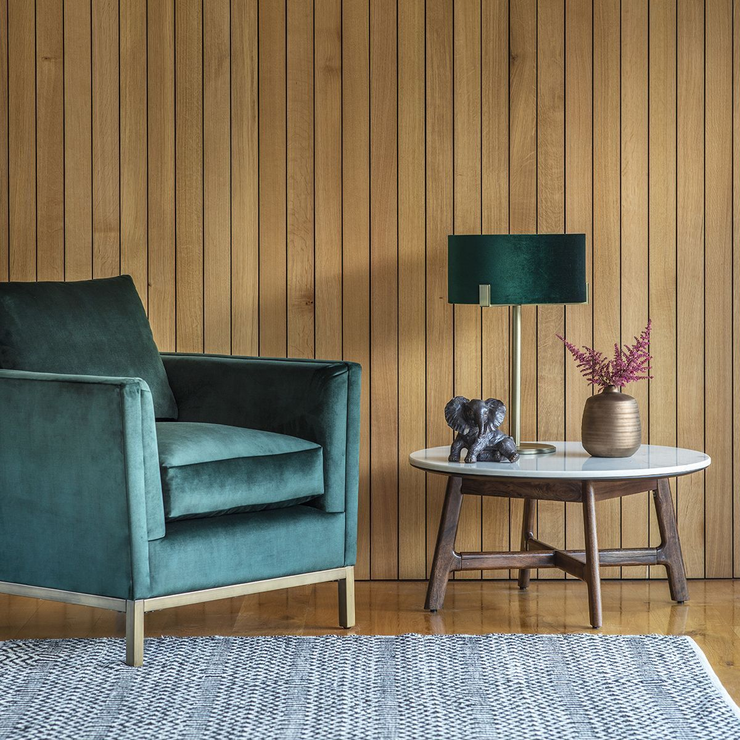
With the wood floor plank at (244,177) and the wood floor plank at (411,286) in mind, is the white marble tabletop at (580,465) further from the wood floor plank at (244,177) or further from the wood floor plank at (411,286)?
the wood floor plank at (244,177)

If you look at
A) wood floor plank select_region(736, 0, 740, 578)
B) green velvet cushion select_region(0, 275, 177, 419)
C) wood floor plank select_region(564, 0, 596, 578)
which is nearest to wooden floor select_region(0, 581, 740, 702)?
wood floor plank select_region(736, 0, 740, 578)

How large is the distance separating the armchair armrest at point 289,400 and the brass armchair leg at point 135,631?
588 millimetres

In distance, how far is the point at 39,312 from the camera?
Answer: 2889mm

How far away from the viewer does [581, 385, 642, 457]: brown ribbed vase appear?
120 inches

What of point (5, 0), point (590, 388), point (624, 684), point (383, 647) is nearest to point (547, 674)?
point (624, 684)

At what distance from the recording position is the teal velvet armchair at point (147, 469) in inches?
97.7

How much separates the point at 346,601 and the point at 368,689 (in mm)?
554

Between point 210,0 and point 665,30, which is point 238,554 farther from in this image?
point 665,30

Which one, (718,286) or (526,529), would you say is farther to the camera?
(718,286)

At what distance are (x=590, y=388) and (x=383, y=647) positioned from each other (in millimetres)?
1306

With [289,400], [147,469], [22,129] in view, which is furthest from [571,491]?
[22,129]

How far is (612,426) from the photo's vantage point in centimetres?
304

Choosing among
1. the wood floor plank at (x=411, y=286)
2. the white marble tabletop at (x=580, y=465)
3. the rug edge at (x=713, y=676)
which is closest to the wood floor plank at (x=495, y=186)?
the wood floor plank at (x=411, y=286)

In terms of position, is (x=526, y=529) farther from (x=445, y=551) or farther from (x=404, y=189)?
(x=404, y=189)
